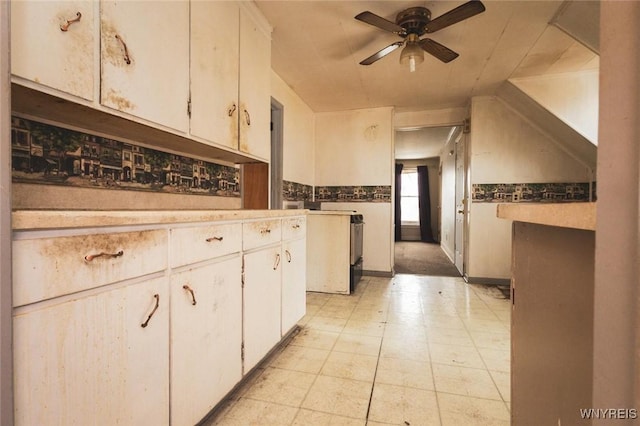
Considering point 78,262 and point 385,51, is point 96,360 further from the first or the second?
Answer: point 385,51

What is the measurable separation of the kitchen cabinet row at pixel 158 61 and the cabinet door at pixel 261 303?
2.41 ft

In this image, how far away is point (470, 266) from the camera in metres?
4.01

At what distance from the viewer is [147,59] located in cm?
129

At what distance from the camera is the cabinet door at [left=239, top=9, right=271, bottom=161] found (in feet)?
6.63

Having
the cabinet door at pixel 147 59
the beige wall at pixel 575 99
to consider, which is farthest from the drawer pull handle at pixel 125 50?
the beige wall at pixel 575 99

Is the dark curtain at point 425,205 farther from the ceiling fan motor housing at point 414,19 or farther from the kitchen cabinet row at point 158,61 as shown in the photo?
the kitchen cabinet row at point 158,61

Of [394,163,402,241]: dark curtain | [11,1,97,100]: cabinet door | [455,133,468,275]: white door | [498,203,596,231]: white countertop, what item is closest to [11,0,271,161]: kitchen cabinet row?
[11,1,97,100]: cabinet door

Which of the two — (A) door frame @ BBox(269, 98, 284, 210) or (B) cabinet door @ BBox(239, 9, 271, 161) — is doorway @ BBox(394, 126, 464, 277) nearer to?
(A) door frame @ BBox(269, 98, 284, 210)

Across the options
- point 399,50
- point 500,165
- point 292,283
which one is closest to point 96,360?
point 292,283

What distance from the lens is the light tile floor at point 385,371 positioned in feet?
4.71

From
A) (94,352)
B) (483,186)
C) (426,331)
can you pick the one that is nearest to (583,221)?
(94,352)

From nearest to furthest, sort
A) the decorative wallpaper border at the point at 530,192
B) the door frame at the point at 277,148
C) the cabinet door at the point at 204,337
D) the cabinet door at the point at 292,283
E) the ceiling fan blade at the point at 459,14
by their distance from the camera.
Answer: the cabinet door at the point at 204,337 < the ceiling fan blade at the point at 459,14 < the cabinet door at the point at 292,283 < the door frame at the point at 277,148 < the decorative wallpaper border at the point at 530,192

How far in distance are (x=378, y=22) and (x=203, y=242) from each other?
1.89 m

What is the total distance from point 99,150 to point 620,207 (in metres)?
1.76
